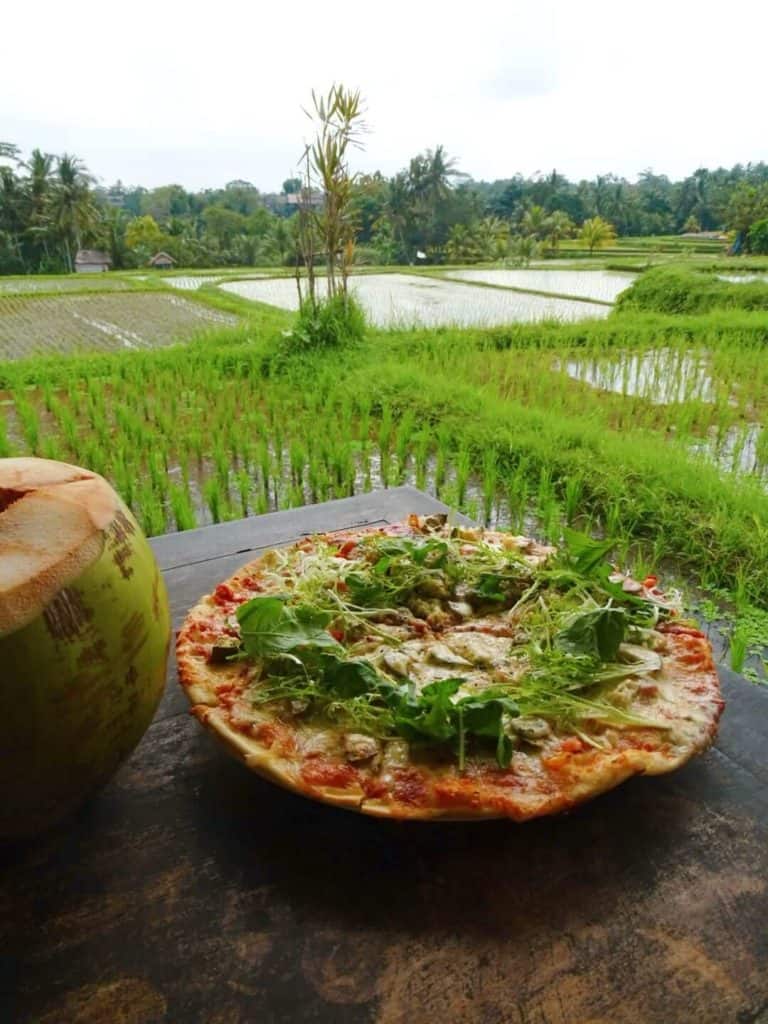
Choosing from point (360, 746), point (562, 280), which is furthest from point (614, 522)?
point (562, 280)

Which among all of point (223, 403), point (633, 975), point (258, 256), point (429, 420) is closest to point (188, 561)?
point (633, 975)

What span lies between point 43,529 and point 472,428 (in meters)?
3.54

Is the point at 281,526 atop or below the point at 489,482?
atop

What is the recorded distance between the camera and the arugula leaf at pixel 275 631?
3.04 feet

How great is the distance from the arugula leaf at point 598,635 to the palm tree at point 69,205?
1537 inches

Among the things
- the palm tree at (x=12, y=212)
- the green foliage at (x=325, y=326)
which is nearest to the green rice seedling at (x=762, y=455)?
the green foliage at (x=325, y=326)

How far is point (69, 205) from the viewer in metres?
34.0

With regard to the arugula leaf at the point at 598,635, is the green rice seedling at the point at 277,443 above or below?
below

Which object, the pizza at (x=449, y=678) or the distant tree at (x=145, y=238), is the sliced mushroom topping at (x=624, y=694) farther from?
the distant tree at (x=145, y=238)

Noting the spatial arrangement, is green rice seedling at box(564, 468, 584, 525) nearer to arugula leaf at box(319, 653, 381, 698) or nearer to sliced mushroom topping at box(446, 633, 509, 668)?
sliced mushroom topping at box(446, 633, 509, 668)

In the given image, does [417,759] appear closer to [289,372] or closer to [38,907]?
[38,907]

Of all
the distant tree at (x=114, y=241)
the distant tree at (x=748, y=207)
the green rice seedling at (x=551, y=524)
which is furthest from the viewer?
the distant tree at (x=114, y=241)

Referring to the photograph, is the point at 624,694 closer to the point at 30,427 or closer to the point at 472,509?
the point at 472,509

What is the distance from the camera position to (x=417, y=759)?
81 centimetres
